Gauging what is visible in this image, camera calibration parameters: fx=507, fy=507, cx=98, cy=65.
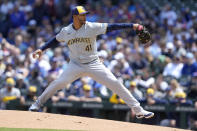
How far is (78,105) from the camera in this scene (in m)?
12.3

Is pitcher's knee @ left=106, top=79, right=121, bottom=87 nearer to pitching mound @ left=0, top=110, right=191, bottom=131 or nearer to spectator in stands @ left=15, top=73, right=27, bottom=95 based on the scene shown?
pitching mound @ left=0, top=110, right=191, bottom=131

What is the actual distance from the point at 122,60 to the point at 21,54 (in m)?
3.43

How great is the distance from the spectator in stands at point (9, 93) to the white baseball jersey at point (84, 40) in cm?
430

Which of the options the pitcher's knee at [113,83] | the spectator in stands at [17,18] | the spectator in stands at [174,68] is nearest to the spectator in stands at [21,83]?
the spectator in stands at [174,68]

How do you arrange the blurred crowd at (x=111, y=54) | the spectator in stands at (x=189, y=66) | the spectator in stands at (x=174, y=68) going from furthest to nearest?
1. the spectator in stands at (x=174, y=68)
2. the spectator in stands at (x=189, y=66)
3. the blurred crowd at (x=111, y=54)

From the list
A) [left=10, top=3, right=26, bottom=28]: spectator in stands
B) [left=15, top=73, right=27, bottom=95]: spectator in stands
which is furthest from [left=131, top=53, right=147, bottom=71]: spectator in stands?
[left=10, top=3, right=26, bottom=28]: spectator in stands

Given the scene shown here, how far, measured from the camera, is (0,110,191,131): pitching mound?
26.3 ft

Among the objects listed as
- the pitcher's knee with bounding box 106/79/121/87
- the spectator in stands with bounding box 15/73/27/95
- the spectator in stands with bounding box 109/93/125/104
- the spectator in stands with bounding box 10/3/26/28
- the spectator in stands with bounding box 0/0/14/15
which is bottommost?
the spectator in stands with bounding box 109/93/125/104

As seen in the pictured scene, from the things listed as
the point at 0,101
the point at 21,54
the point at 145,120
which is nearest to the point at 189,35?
the point at 145,120

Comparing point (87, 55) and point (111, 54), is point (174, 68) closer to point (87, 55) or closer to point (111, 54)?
point (111, 54)

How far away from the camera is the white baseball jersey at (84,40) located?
27.6 ft

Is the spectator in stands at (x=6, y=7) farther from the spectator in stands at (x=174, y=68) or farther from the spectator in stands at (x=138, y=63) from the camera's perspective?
A: the spectator in stands at (x=174, y=68)

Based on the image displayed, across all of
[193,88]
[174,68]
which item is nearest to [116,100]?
[193,88]

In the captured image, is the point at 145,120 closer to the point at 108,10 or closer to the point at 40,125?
the point at 40,125
